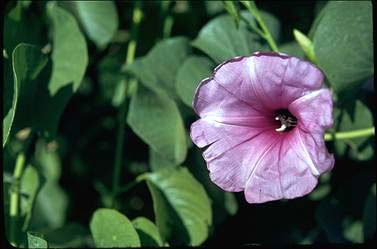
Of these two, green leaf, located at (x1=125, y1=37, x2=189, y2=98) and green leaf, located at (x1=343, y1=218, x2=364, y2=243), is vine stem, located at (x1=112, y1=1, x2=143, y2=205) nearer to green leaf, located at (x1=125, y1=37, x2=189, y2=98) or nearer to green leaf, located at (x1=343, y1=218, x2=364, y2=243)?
green leaf, located at (x1=125, y1=37, x2=189, y2=98)

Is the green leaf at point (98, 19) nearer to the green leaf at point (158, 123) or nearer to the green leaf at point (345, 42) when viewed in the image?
the green leaf at point (158, 123)

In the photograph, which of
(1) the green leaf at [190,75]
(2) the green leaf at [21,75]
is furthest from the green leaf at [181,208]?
(2) the green leaf at [21,75]

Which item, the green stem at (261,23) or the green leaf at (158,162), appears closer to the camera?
the green stem at (261,23)

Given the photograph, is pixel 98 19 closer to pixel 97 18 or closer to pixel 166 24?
pixel 97 18

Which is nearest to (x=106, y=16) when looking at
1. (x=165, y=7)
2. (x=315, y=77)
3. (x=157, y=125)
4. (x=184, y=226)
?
(x=165, y=7)

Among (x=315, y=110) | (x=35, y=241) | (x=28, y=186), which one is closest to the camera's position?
(x=315, y=110)

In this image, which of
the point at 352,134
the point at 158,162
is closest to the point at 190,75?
the point at 158,162

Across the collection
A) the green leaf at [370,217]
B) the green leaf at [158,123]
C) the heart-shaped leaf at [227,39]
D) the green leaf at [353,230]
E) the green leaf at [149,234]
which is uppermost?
the heart-shaped leaf at [227,39]

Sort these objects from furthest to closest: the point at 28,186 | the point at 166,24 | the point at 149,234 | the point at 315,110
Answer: the point at 166,24
the point at 28,186
the point at 149,234
the point at 315,110
